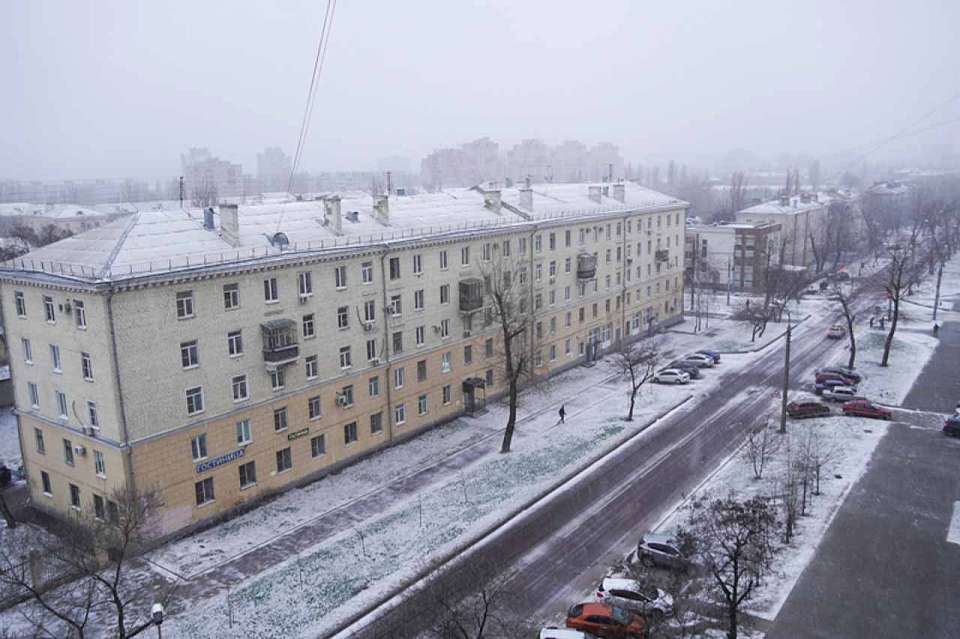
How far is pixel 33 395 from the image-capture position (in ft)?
98.7

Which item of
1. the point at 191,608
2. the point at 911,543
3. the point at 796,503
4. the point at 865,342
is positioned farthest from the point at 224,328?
the point at 865,342

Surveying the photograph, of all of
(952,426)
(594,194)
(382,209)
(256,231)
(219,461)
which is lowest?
(952,426)

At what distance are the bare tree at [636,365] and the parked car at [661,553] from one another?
13.2 m

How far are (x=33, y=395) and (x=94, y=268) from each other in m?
7.72

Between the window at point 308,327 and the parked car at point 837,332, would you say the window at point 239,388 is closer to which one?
the window at point 308,327

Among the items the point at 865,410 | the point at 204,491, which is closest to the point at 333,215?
the point at 204,491

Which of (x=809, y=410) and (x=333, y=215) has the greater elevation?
(x=333, y=215)

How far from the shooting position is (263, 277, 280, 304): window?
30673 mm

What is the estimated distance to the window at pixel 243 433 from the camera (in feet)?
98.7

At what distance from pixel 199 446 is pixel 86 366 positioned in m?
5.12

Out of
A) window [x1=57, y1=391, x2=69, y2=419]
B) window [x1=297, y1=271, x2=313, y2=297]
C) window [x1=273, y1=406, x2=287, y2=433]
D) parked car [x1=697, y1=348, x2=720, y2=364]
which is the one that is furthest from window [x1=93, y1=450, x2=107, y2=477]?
parked car [x1=697, y1=348, x2=720, y2=364]

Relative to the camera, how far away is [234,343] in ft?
97.4

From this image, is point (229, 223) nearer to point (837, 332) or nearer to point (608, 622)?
point (608, 622)

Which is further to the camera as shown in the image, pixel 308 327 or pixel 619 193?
pixel 619 193
